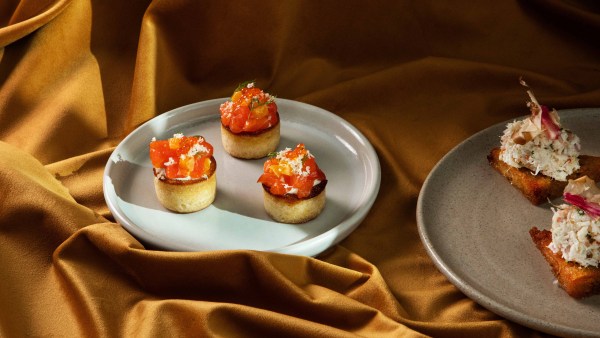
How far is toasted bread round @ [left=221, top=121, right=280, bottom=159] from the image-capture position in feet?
15.6

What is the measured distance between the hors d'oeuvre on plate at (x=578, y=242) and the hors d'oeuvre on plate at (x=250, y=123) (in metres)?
1.66

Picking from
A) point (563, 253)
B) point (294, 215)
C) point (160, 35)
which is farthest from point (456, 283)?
point (160, 35)

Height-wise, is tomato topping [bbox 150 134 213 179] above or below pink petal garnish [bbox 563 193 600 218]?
below

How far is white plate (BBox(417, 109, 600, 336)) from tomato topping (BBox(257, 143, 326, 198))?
0.55 metres

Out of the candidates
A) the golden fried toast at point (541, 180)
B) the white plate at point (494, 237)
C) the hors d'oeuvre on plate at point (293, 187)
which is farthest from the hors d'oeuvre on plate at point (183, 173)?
the golden fried toast at point (541, 180)

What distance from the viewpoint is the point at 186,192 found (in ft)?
14.3

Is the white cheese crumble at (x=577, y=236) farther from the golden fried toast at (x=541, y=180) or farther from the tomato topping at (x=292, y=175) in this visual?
the tomato topping at (x=292, y=175)

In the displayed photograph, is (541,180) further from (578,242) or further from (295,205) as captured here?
(295,205)

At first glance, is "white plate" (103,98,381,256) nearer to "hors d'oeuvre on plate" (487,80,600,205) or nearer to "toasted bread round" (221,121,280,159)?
"toasted bread round" (221,121,280,159)

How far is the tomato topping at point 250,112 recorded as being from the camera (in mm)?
4727

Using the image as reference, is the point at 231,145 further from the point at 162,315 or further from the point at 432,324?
the point at 432,324

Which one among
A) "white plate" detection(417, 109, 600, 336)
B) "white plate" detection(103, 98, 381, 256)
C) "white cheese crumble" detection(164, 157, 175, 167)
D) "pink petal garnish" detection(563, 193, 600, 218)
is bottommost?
"white plate" detection(103, 98, 381, 256)

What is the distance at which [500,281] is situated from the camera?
388cm

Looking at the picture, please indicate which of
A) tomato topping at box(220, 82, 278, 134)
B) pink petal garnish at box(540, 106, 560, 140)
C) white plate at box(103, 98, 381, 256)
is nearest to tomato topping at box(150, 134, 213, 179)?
white plate at box(103, 98, 381, 256)
